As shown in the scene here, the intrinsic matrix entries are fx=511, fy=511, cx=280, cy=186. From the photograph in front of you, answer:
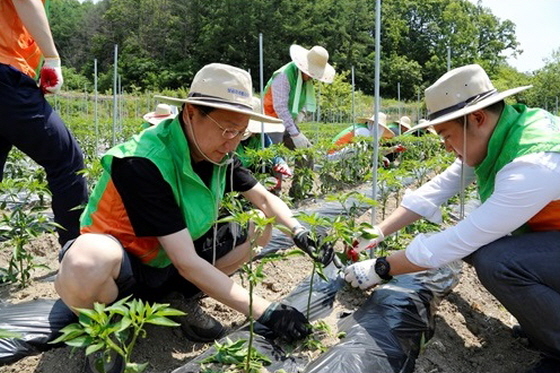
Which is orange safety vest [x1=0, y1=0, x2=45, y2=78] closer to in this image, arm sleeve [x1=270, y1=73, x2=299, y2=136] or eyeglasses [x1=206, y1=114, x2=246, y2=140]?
eyeglasses [x1=206, y1=114, x2=246, y2=140]

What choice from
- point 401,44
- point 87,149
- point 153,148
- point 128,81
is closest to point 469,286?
point 153,148

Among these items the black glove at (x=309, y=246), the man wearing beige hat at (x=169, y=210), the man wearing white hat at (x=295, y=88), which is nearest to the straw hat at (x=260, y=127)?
the man wearing white hat at (x=295, y=88)

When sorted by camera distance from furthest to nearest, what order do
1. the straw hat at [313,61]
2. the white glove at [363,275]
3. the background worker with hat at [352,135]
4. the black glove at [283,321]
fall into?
the background worker with hat at [352,135] → the straw hat at [313,61] → the white glove at [363,275] → the black glove at [283,321]

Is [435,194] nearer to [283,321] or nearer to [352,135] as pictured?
[283,321]

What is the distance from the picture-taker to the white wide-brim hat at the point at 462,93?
6.16 feet

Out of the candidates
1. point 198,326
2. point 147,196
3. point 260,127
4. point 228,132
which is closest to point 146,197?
point 147,196

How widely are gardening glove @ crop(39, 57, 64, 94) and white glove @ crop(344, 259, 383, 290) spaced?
5.13ft

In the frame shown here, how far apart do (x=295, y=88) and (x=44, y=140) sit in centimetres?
287

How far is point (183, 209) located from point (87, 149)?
5.54m

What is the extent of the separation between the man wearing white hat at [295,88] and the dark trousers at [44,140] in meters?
2.51

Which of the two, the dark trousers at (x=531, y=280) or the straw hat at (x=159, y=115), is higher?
the straw hat at (x=159, y=115)

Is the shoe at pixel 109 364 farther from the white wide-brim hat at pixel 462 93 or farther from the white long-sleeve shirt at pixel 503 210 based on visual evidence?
the white wide-brim hat at pixel 462 93

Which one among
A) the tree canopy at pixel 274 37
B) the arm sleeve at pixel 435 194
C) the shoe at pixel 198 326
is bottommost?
the shoe at pixel 198 326

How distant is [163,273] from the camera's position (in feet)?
6.66
